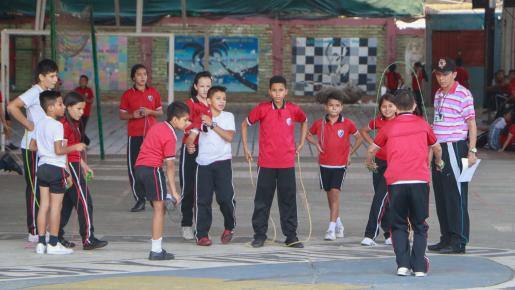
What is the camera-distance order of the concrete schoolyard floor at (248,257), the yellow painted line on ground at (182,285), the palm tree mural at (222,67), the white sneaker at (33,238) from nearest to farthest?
the yellow painted line on ground at (182,285) → the concrete schoolyard floor at (248,257) → the white sneaker at (33,238) → the palm tree mural at (222,67)

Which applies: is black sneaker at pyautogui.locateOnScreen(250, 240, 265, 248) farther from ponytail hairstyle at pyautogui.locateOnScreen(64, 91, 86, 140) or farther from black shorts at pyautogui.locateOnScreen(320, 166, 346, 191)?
ponytail hairstyle at pyautogui.locateOnScreen(64, 91, 86, 140)

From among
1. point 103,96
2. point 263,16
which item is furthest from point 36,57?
point 263,16

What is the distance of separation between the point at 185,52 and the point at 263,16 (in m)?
2.60

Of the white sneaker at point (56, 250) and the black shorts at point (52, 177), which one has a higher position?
the black shorts at point (52, 177)

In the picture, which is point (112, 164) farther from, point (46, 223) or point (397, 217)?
point (397, 217)

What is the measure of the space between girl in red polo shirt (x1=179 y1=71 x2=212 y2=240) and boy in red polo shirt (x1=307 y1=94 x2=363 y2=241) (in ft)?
3.56

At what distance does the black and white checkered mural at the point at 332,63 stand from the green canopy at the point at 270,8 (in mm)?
1270

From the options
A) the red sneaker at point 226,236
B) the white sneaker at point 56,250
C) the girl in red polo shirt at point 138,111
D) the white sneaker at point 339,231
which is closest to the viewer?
the white sneaker at point 56,250

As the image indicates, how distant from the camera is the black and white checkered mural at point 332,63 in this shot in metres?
33.8

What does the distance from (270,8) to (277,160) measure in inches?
881

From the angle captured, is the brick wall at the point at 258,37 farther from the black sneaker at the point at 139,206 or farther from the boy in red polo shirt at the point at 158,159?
the boy in red polo shirt at the point at 158,159

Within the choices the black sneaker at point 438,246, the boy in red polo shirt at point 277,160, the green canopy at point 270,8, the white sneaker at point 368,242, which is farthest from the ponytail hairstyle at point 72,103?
the green canopy at point 270,8

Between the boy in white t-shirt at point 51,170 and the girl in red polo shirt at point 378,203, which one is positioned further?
the girl in red polo shirt at point 378,203

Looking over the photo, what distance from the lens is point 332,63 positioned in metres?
34.0
